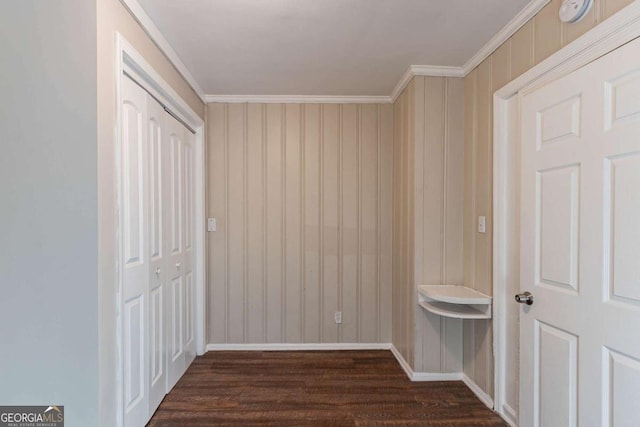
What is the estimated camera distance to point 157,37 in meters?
2.18

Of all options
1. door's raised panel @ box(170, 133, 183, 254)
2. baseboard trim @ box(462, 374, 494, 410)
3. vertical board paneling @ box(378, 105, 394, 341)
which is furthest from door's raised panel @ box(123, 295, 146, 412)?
baseboard trim @ box(462, 374, 494, 410)

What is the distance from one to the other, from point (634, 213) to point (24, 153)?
249cm

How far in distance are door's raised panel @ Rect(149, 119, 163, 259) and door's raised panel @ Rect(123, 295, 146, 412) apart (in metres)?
0.37

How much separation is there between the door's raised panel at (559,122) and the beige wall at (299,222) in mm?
1651

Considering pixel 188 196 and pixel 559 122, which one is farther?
pixel 188 196

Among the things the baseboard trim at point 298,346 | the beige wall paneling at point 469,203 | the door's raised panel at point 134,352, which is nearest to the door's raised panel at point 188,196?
the door's raised panel at point 134,352

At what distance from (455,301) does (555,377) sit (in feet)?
2.36

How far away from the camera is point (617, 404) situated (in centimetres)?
143

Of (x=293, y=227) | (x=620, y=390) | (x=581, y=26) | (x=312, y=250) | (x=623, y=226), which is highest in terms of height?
(x=581, y=26)

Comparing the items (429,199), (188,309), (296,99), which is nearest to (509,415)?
(429,199)

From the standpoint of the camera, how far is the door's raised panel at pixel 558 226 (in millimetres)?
1646

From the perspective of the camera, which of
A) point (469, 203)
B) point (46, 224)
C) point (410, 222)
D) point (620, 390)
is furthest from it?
point (410, 222)

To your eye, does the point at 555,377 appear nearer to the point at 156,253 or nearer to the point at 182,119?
the point at 156,253

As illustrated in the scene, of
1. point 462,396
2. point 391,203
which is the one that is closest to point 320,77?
point 391,203
